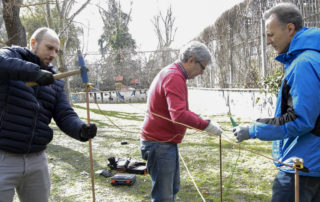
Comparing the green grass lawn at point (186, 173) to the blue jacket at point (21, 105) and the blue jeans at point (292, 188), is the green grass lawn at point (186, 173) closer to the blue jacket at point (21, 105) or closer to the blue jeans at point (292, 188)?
the blue jeans at point (292, 188)

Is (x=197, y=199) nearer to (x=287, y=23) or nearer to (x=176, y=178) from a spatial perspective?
(x=176, y=178)

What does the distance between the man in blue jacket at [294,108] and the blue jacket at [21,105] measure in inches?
53.7

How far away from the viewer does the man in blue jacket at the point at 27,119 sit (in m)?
1.57

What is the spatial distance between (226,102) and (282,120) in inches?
333

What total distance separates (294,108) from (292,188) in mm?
522

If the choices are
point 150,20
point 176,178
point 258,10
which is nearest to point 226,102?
point 258,10

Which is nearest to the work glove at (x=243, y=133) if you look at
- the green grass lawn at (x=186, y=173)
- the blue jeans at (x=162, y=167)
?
the green grass lawn at (x=186, y=173)

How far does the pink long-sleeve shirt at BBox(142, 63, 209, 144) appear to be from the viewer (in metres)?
2.02

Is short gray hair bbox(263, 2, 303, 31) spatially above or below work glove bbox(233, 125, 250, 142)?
above

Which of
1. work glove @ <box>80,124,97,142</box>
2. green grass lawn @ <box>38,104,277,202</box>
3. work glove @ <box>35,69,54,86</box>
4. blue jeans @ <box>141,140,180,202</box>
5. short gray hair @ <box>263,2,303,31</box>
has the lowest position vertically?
green grass lawn @ <box>38,104,277,202</box>

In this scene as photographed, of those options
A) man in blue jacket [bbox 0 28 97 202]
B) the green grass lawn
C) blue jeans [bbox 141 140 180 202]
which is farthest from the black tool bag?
man in blue jacket [bbox 0 28 97 202]

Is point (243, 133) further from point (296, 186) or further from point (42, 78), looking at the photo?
point (42, 78)

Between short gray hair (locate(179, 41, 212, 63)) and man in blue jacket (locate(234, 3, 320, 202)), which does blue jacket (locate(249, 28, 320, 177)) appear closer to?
man in blue jacket (locate(234, 3, 320, 202))

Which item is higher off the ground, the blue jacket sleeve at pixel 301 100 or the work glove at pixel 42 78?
the work glove at pixel 42 78
